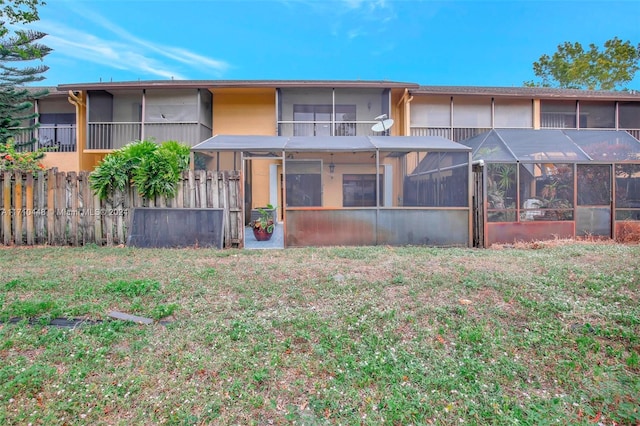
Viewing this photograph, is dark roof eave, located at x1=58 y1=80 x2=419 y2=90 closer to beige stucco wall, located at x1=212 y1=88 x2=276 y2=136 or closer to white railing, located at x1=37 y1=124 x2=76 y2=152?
beige stucco wall, located at x1=212 y1=88 x2=276 y2=136

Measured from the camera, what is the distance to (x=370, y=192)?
8195mm

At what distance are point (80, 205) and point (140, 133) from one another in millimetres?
6355

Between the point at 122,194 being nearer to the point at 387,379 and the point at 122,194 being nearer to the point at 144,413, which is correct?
the point at 144,413

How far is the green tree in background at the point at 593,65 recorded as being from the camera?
2431 cm

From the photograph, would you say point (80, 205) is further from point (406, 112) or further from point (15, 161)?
point (406, 112)

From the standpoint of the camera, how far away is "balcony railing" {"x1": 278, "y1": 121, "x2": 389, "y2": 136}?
13.4 metres

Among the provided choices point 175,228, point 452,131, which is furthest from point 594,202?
point 175,228

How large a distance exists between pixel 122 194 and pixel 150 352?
6.26m

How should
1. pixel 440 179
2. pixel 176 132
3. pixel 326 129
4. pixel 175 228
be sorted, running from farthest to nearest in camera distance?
pixel 326 129
pixel 176 132
pixel 440 179
pixel 175 228

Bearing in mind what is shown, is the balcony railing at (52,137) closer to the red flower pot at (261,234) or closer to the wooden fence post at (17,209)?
the wooden fence post at (17,209)

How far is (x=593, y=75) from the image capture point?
25234 mm

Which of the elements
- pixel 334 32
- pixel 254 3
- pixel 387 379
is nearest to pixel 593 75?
pixel 334 32

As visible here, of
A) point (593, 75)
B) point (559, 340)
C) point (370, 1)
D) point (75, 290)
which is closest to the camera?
point (559, 340)

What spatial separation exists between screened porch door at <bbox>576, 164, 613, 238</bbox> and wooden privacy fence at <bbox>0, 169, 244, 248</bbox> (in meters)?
8.72
